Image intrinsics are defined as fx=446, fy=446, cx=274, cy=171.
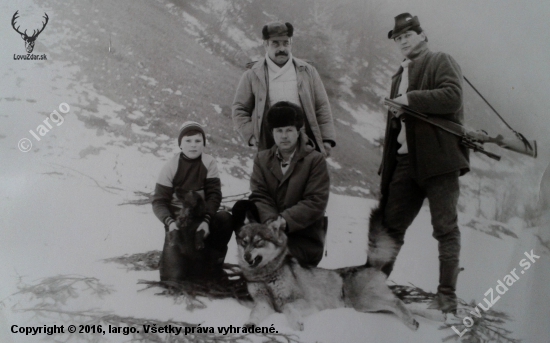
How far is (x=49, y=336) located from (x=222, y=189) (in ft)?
4.79

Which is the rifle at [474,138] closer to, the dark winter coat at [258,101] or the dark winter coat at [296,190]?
the dark winter coat at [258,101]

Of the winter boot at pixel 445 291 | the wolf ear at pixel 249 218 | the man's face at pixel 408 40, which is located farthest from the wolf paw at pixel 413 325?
the man's face at pixel 408 40

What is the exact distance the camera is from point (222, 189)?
296 cm

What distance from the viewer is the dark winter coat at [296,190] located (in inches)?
113

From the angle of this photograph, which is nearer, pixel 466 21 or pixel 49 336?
pixel 49 336

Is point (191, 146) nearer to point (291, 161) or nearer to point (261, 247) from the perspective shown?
point (291, 161)

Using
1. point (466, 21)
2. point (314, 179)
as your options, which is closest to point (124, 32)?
point (314, 179)

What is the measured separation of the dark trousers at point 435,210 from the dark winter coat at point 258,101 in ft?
1.78

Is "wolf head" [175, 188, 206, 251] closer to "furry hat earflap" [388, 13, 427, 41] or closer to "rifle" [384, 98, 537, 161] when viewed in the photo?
"rifle" [384, 98, 537, 161]

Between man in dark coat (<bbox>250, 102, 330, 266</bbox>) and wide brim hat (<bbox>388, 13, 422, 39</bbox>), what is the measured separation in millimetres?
862

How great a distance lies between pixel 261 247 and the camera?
284 cm

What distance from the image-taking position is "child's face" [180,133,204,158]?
2.98 meters

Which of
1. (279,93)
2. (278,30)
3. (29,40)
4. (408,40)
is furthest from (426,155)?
(29,40)

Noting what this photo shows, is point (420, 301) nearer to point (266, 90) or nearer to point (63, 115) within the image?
point (266, 90)
